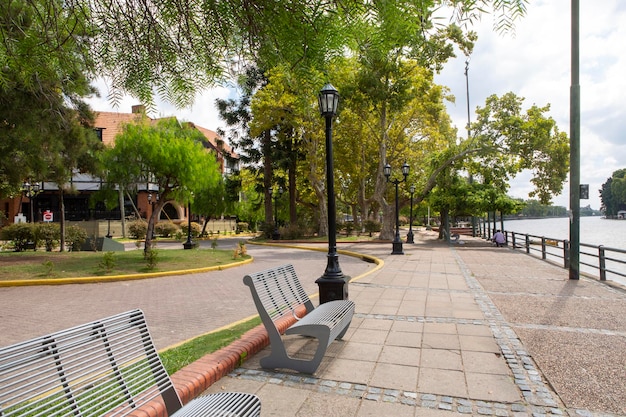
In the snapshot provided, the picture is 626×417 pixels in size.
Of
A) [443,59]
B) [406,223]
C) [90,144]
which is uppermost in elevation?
[443,59]

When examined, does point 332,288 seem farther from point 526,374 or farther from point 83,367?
point 83,367

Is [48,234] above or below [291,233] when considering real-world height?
above

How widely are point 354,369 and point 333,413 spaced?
93 centimetres

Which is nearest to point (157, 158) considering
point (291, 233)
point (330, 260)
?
point (330, 260)

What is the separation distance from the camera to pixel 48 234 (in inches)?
842

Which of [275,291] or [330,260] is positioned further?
[330,260]

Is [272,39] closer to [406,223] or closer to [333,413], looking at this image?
[333,413]

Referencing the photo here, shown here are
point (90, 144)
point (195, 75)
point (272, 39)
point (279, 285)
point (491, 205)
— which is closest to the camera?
point (272, 39)

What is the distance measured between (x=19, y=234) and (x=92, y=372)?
72.3ft

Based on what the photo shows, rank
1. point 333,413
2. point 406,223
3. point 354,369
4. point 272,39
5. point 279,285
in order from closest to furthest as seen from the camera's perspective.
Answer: point 272,39 → point 333,413 → point 354,369 → point 279,285 → point 406,223

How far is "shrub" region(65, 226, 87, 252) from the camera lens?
68.7 feet

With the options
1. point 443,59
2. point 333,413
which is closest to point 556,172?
point 443,59

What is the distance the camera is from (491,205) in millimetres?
28312

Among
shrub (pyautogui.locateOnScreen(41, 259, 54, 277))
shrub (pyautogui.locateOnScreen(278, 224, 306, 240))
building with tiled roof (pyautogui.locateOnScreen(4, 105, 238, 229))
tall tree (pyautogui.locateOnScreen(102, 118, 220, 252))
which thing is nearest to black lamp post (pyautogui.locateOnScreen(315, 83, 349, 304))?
shrub (pyautogui.locateOnScreen(41, 259, 54, 277))
